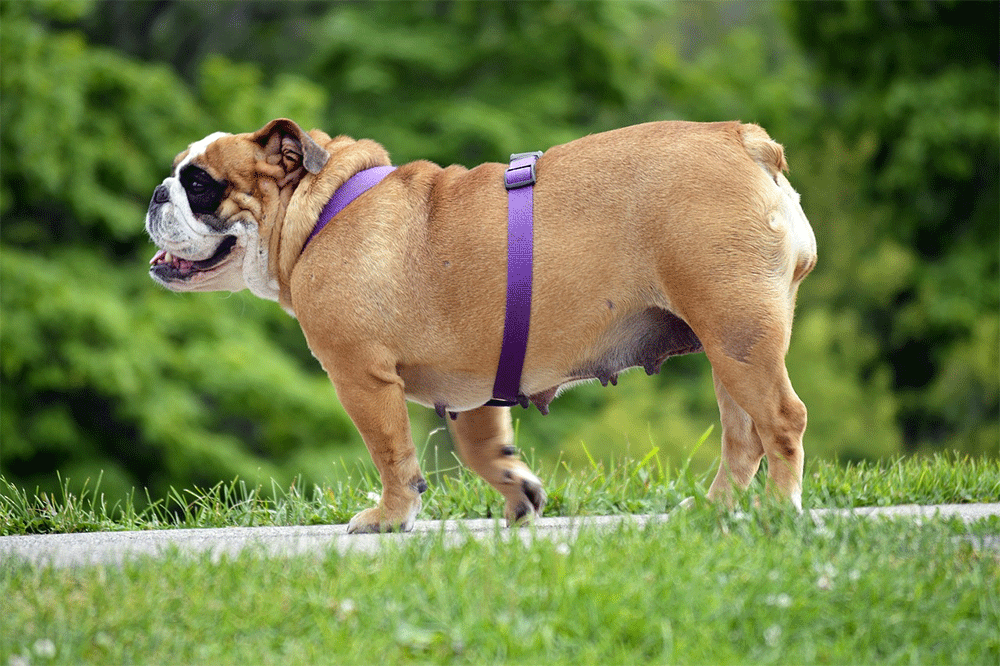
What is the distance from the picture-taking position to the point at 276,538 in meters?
4.75

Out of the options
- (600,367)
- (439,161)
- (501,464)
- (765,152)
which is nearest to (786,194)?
(765,152)

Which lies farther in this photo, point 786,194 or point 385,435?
point 385,435


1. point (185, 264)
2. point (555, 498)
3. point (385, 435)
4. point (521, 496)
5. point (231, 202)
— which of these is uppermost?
point (231, 202)

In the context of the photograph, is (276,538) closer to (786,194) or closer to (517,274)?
(517,274)

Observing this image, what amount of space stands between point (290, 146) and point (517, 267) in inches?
49.1

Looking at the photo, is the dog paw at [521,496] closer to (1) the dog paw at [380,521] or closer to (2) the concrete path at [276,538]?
(2) the concrete path at [276,538]

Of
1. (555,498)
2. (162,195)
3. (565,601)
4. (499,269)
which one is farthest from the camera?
(555,498)

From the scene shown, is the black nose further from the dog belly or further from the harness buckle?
the harness buckle

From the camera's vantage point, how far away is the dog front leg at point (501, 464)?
5035 millimetres

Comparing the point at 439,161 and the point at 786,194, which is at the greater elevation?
the point at 786,194

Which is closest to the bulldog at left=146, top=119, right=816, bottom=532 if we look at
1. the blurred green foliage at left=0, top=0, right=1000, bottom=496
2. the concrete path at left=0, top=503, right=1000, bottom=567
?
the concrete path at left=0, top=503, right=1000, bottom=567

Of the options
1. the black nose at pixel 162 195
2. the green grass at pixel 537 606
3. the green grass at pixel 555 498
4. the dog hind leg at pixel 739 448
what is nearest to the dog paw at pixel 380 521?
the green grass at pixel 555 498

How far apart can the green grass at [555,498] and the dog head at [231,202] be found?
1114 mm

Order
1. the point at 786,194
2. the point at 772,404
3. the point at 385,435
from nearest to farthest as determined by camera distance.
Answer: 1. the point at 772,404
2. the point at 786,194
3. the point at 385,435
